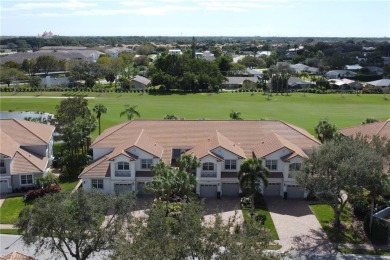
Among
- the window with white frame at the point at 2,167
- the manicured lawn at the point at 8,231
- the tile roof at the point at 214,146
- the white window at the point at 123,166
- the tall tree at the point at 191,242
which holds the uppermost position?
the tall tree at the point at 191,242

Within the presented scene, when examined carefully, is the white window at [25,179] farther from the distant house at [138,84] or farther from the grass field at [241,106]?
the distant house at [138,84]

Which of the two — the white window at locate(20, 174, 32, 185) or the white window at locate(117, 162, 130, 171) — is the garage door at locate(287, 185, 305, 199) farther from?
the white window at locate(20, 174, 32, 185)

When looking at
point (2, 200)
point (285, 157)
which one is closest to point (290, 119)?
point (285, 157)

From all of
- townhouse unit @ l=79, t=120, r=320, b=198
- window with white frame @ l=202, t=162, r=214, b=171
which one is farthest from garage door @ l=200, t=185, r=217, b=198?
window with white frame @ l=202, t=162, r=214, b=171

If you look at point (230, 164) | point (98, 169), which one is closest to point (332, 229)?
point (230, 164)

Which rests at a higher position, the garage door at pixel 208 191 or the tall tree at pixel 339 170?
the tall tree at pixel 339 170

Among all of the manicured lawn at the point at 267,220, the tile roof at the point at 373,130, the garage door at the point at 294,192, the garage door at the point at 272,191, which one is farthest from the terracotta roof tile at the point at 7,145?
the tile roof at the point at 373,130

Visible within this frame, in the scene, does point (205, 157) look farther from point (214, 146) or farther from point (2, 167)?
point (2, 167)
